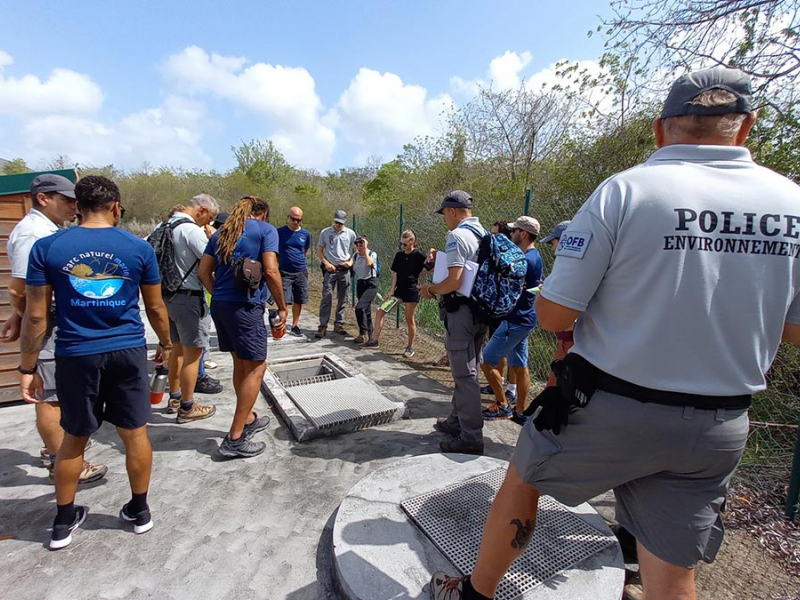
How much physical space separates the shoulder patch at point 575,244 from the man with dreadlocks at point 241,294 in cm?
222

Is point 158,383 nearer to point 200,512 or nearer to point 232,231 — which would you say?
point 200,512

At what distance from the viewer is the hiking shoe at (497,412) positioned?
4023 mm

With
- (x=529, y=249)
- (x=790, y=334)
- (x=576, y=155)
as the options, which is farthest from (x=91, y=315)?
(x=576, y=155)

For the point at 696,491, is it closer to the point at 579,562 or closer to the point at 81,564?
the point at 579,562

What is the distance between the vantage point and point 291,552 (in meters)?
2.35

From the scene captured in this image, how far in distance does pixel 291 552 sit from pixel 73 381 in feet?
4.86

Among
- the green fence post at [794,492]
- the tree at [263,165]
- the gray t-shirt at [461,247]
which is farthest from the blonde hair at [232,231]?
the tree at [263,165]

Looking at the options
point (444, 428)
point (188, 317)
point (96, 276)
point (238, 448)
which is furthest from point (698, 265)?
point (188, 317)

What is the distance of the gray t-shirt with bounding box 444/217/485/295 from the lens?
312 centimetres

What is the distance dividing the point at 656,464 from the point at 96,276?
2601 mm

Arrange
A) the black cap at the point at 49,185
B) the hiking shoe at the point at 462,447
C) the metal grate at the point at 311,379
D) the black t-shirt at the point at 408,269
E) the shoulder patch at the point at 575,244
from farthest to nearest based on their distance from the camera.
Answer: the black t-shirt at the point at 408,269, the metal grate at the point at 311,379, the hiking shoe at the point at 462,447, the black cap at the point at 49,185, the shoulder patch at the point at 575,244

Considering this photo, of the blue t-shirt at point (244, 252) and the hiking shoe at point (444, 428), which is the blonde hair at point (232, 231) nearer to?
the blue t-shirt at point (244, 252)

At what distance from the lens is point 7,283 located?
3.89 m

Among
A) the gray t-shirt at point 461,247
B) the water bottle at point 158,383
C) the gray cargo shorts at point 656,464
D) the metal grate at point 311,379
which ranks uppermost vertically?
the gray t-shirt at point 461,247
